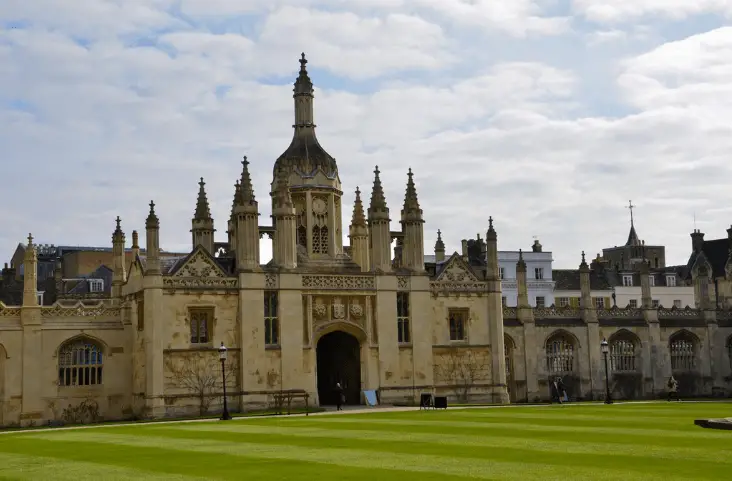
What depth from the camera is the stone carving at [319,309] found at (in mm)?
56438

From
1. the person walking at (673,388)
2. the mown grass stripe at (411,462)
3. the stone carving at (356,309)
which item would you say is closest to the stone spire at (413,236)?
the stone carving at (356,309)

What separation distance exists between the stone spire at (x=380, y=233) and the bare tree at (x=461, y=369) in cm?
608

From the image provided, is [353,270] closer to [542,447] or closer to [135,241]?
[135,241]

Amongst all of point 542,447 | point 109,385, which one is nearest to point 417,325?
point 109,385

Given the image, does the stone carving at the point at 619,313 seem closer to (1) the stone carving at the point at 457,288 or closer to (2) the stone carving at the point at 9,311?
(1) the stone carving at the point at 457,288

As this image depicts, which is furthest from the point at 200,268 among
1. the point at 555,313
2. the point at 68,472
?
the point at 68,472

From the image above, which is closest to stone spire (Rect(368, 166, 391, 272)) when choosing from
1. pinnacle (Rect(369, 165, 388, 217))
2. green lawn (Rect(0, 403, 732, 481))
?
pinnacle (Rect(369, 165, 388, 217))

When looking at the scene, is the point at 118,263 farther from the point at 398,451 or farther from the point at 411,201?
the point at 398,451

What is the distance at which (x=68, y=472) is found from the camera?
72.5 ft

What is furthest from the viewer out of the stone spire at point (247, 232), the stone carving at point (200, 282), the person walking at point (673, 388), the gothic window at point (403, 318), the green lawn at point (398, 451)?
the person walking at point (673, 388)

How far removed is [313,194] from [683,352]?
27522 mm

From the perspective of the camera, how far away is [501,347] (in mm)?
61125

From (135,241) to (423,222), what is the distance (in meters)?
17.9

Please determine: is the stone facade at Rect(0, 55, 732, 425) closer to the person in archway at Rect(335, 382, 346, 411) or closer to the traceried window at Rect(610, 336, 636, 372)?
the person in archway at Rect(335, 382, 346, 411)
